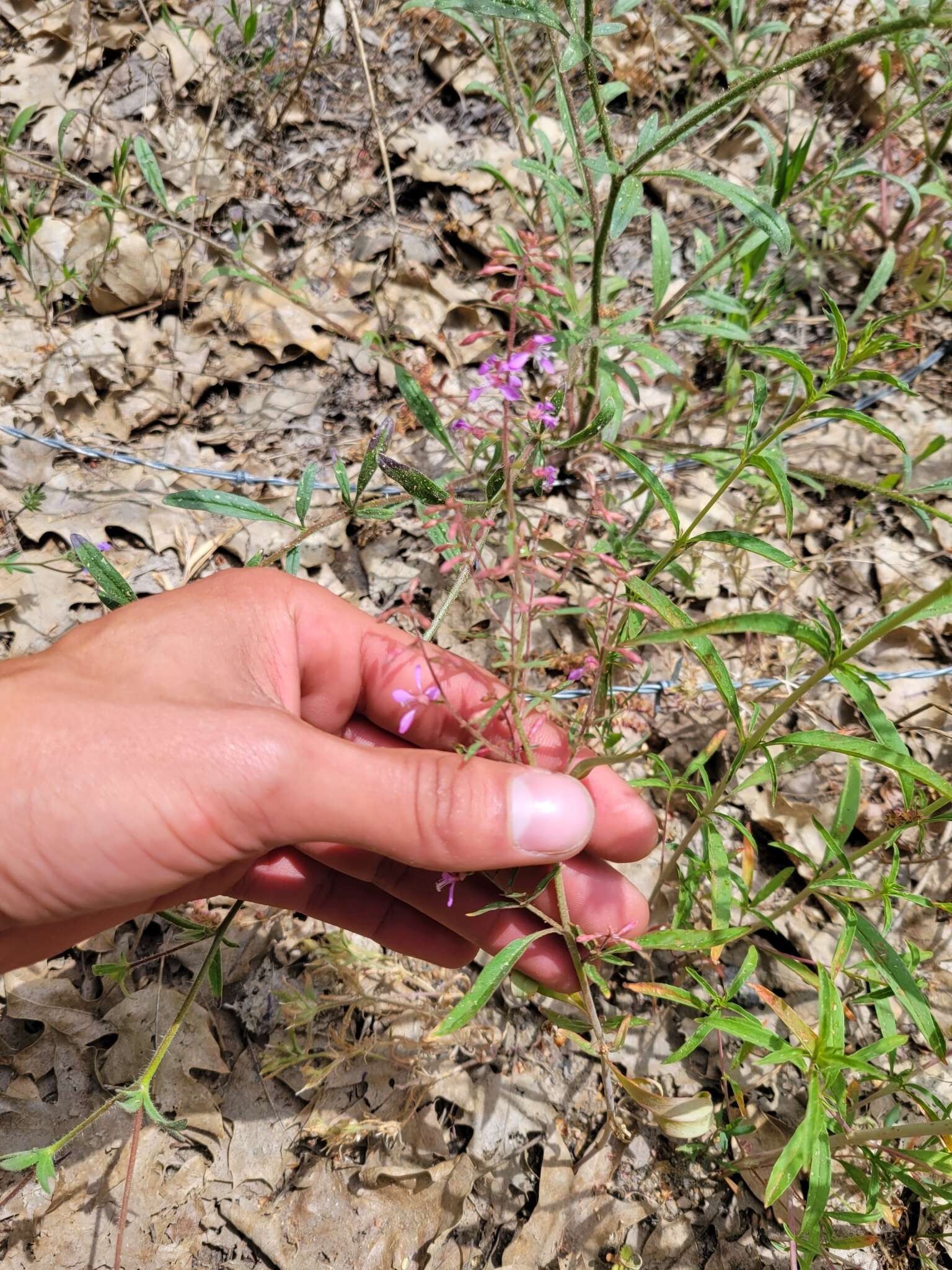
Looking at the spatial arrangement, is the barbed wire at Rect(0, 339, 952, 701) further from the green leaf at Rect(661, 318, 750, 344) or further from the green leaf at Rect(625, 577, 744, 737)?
the green leaf at Rect(625, 577, 744, 737)

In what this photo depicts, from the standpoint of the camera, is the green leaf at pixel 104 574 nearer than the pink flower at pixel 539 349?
No

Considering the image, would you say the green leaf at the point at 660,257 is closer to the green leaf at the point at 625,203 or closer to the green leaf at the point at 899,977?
the green leaf at the point at 625,203

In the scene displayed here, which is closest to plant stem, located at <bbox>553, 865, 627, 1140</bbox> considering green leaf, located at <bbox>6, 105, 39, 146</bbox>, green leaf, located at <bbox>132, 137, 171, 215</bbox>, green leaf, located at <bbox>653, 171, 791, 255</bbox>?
green leaf, located at <bbox>653, 171, 791, 255</bbox>

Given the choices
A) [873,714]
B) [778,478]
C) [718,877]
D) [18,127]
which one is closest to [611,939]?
[718,877]

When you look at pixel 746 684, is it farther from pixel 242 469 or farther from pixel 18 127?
pixel 18 127

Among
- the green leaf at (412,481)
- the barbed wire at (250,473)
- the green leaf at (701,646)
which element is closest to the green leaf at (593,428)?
the green leaf at (412,481)

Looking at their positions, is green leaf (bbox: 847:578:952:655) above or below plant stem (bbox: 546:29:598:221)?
below

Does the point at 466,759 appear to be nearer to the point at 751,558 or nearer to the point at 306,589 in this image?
the point at 306,589
